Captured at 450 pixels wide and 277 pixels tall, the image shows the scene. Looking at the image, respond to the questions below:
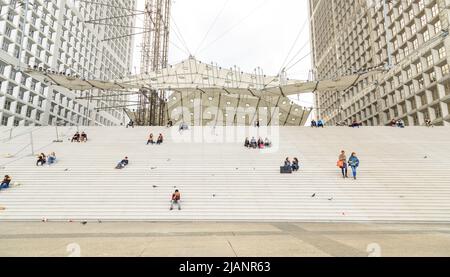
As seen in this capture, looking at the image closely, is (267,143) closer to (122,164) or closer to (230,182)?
(230,182)

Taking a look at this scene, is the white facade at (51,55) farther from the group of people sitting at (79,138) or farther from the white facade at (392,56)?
the white facade at (392,56)

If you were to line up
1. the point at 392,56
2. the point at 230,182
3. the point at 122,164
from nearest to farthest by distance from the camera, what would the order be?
the point at 230,182
the point at 122,164
the point at 392,56

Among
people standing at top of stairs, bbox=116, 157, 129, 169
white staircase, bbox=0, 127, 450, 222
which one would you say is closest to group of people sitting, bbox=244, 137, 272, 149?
white staircase, bbox=0, 127, 450, 222

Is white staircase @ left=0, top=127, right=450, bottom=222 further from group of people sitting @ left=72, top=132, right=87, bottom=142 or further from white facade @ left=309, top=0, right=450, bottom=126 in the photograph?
white facade @ left=309, top=0, right=450, bottom=126

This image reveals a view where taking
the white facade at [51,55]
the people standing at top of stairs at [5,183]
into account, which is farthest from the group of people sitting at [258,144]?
the white facade at [51,55]

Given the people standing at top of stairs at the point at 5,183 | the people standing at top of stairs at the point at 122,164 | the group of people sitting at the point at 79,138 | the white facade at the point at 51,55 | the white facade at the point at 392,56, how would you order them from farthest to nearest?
the white facade at the point at 51,55 < the white facade at the point at 392,56 < the group of people sitting at the point at 79,138 < the people standing at top of stairs at the point at 122,164 < the people standing at top of stairs at the point at 5,183

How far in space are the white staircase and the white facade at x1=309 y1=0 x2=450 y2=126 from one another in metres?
13.2

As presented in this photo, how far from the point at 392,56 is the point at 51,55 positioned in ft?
197

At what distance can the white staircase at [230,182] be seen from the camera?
11.6 metres

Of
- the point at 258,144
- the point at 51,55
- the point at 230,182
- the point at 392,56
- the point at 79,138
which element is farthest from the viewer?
the point at 51,55

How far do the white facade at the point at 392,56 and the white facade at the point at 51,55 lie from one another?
4382 centimetres

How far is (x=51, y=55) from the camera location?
49812 mm

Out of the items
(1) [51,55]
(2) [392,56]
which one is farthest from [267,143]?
(1) [51,55]

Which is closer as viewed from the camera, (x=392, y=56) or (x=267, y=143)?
(x=267, y=143)
